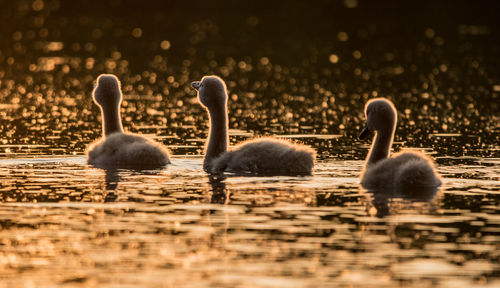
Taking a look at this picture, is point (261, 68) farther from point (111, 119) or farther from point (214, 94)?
point (214, 94)

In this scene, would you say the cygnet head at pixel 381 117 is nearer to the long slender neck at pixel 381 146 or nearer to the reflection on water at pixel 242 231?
the long slender neck at pixel 381 146

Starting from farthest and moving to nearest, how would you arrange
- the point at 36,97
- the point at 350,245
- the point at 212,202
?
1. the point at 36,97
2. the point at 212,202
3. the point at 350,245

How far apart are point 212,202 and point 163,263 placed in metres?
3.74

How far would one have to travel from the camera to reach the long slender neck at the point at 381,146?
692 inches

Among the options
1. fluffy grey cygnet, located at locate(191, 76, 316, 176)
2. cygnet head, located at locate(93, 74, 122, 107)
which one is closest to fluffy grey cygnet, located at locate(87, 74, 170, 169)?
cygnet head, located at locate(93, 74, 122, 107)

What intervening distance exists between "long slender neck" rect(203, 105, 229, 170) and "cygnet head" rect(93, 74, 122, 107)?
2.64 m

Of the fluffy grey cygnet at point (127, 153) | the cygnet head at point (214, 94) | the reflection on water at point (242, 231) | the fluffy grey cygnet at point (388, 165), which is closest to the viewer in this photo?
the reflection on water at point (242, 231)

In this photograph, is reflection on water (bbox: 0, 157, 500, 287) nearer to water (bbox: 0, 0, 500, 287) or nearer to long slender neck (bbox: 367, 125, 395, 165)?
water (bbox: 0, 0, 500, 287)

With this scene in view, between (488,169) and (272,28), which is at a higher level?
(272,28)

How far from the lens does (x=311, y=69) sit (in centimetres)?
4369

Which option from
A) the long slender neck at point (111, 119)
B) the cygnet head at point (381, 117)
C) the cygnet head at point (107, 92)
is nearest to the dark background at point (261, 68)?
the long slender neck at point (111, 119)

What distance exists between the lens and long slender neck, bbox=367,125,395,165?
17578 mm

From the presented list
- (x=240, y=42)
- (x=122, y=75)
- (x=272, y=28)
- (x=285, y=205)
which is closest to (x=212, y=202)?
(x=285, y=205)

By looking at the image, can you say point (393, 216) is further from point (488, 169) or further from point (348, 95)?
point (348, 95)
